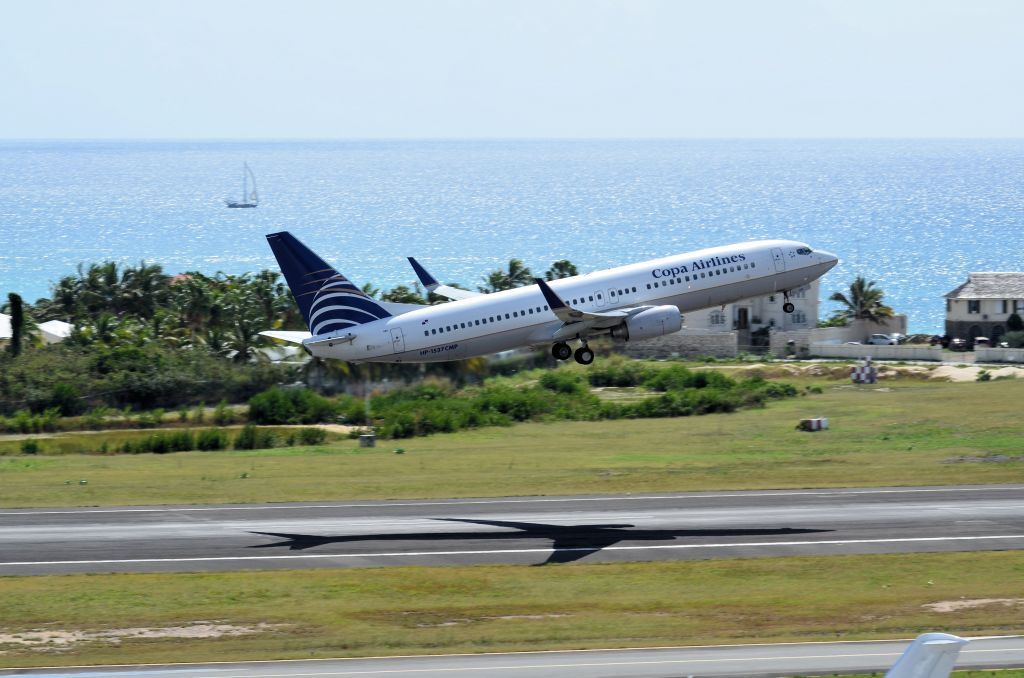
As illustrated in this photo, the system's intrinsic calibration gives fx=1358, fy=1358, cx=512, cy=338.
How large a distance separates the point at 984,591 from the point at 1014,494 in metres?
16.7

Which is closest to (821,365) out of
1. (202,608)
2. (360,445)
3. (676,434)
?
(676,434)

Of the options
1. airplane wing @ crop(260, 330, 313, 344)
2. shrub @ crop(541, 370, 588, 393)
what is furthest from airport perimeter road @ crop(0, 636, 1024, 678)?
shrub @ crop(541, 370, 588, 393)

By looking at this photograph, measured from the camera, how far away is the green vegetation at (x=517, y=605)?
32.5 metres

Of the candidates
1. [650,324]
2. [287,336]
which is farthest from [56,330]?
[650,324]

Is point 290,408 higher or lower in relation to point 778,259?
lower

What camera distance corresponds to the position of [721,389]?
92.4m

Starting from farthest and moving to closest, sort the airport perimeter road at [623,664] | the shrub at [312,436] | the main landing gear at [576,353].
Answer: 1. the shrub at [312,436]
2. the main landing gear at [576,353]
3. the airport perimeter road at [623,664]

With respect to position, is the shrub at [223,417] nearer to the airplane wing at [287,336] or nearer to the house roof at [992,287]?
the airplane wing at [287,336]

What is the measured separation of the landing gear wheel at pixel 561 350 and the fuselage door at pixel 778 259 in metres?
10.8

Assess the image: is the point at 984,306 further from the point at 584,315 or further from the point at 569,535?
the point at 569,535

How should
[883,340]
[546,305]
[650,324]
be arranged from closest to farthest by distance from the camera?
[650,324], [546,305], [883,340]

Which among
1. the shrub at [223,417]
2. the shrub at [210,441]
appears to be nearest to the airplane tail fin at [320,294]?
the shrub at [210,441]

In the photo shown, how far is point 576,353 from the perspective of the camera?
211ft

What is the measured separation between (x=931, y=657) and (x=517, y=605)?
60.3ft
